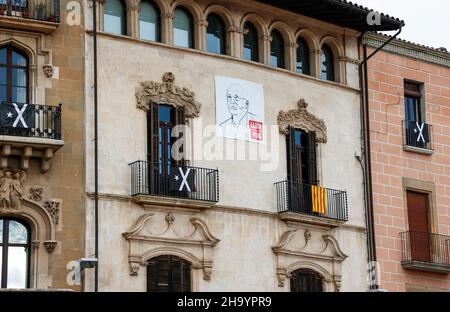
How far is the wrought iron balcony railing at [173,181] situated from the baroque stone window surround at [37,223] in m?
2.30

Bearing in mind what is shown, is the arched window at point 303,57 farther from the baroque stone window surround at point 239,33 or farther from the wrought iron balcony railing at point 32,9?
the wrought iron balcony railing at point 32,9

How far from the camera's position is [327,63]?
34188 mm

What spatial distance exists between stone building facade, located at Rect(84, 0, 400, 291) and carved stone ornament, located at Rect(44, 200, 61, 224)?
2.96ft

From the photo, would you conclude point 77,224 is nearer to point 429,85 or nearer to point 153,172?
point 153,172

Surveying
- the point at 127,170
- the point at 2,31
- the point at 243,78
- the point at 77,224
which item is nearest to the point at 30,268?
the point at 77,224

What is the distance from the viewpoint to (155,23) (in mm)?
30438

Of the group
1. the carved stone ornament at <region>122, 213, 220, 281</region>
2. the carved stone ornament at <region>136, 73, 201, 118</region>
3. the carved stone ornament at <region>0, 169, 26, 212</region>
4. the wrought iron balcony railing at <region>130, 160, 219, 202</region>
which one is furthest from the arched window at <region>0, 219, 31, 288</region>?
the carved stone ornament at <region>136, 73, 201, 118</region>

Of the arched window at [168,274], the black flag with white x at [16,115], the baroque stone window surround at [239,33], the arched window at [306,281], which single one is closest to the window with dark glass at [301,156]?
the baroque stone window surround at [239,33]

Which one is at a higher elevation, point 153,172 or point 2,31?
point 2,31

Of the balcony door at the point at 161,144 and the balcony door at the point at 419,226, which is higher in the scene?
the balcony door at the point at 161,144

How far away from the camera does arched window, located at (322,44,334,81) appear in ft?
112

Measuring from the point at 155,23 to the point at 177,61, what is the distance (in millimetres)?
1140

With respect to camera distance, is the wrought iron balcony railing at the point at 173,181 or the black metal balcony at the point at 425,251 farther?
the black metal balcony at the point at 425,251

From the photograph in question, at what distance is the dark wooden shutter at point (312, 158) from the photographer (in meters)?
32.4
